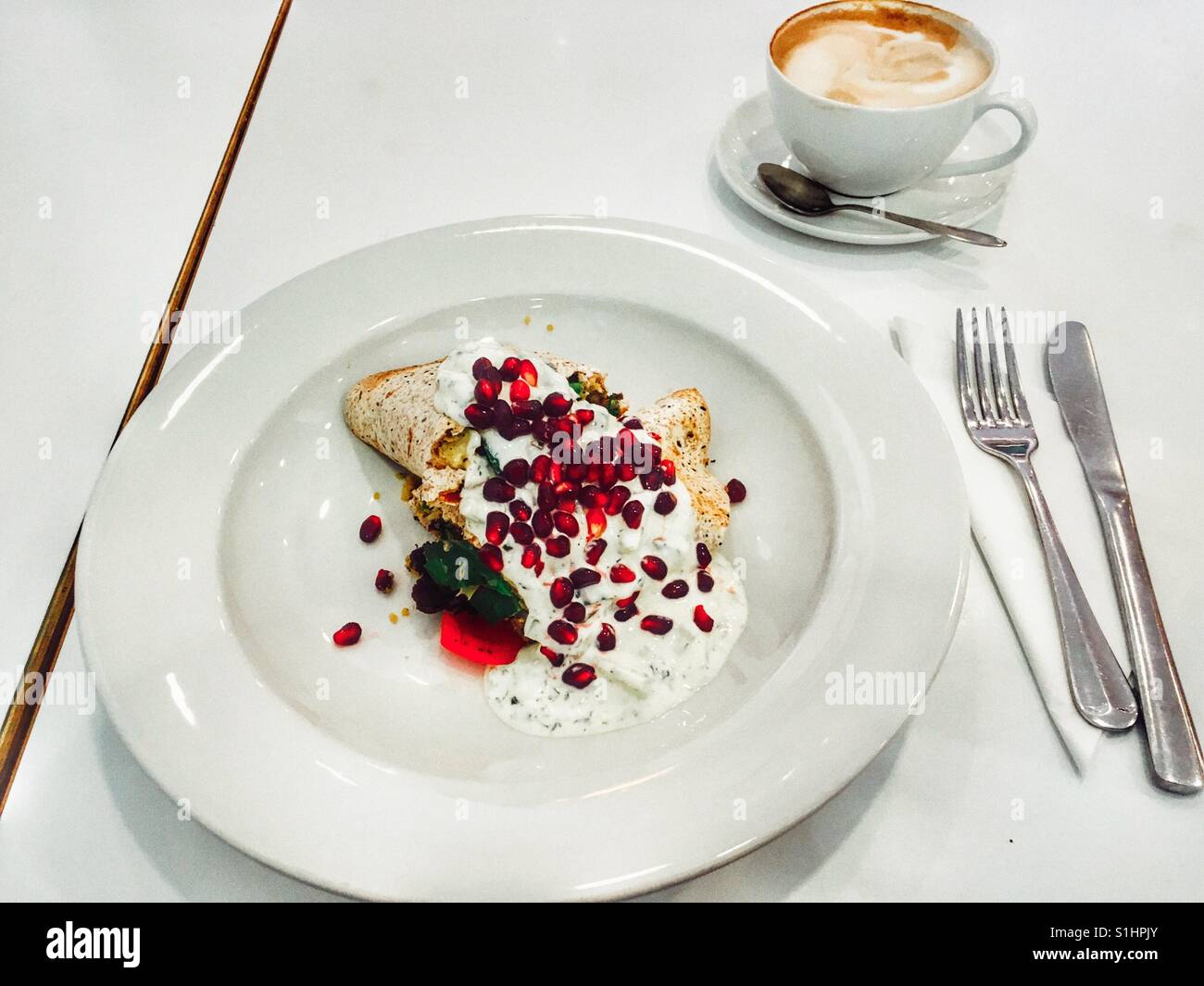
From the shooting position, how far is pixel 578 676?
1.69m

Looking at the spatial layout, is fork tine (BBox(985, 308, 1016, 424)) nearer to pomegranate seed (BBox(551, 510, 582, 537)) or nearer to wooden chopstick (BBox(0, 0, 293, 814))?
pomegranate seed (BBox(551, 510, 582, 537))

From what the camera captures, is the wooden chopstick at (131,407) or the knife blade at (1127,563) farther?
the wooden chopstick at (131,407)

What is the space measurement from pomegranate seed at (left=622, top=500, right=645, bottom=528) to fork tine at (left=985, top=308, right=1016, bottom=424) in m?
0.94

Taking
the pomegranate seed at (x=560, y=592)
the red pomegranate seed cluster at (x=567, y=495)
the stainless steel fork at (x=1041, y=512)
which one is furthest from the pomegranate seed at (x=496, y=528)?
the stainless steel fork at (x=1041, y=512)

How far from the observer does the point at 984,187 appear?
257 centimetres

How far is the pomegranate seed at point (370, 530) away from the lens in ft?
6.48

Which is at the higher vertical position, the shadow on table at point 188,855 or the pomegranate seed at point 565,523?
the pomegranate seed at point 565,523

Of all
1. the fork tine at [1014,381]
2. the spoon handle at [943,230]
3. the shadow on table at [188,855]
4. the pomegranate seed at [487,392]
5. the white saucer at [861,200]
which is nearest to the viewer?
the shadow on table at [188,855]

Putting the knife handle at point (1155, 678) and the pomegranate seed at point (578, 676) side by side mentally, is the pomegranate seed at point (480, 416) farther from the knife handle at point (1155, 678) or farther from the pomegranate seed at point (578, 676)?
the knife handle at point (1155, 678)

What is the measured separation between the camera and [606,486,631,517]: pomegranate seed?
6.01 ft

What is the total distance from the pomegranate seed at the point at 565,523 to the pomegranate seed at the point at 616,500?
8 cm

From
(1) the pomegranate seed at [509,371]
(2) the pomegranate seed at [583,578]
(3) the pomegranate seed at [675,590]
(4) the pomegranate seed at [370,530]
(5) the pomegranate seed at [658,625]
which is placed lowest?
(4) the pomegranate seed at [370,530]

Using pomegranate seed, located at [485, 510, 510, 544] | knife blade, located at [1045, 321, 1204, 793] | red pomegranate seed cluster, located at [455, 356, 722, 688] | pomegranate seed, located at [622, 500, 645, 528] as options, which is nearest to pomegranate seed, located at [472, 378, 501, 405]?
red pomegranate seed cluster, located at [455, 356, 722, 688]
